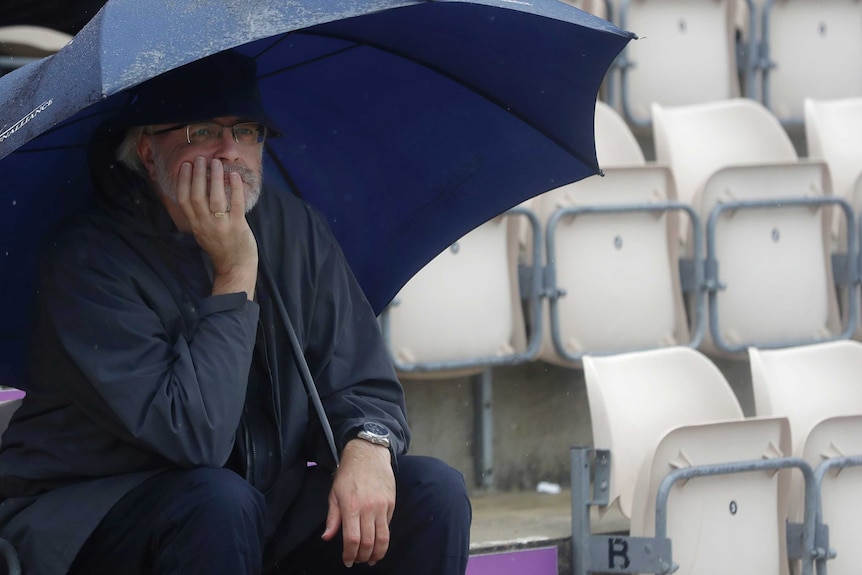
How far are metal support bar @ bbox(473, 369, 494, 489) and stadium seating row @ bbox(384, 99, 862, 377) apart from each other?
21 cm

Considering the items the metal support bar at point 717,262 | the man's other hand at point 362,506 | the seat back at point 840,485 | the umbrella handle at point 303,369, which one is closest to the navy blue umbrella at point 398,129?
the umbrella handle at point 303,369

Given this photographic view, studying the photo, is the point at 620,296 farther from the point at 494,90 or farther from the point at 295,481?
the point at 295,481

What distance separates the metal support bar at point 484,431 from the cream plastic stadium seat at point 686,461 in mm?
709

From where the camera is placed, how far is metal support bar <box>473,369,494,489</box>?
4.50 metres

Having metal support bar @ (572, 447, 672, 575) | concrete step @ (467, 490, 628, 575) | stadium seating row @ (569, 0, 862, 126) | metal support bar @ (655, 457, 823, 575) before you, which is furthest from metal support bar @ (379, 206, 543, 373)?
stadium seating row @ (569, 0, 862, 126)

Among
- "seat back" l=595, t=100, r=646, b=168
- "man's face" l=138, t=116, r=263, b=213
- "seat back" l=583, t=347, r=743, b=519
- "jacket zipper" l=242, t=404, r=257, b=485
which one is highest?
"seat back" l=595, t=100, r=646, b=168

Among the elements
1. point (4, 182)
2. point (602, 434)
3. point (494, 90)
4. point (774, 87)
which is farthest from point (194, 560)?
point (774, 87)

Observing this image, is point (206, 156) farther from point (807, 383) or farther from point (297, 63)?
point (807, 383)

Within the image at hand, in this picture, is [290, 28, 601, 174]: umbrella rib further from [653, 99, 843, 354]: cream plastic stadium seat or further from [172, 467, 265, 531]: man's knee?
[653, 99, 843, 354]: cream plastic stadium seat

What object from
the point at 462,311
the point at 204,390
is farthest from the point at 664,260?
the point at 204,390

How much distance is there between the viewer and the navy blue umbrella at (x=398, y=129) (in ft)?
8.34

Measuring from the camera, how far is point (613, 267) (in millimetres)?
4523

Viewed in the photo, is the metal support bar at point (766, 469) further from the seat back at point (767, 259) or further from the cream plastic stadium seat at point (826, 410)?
the seat back at point (767, 259)

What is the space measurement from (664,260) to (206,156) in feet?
8.09
